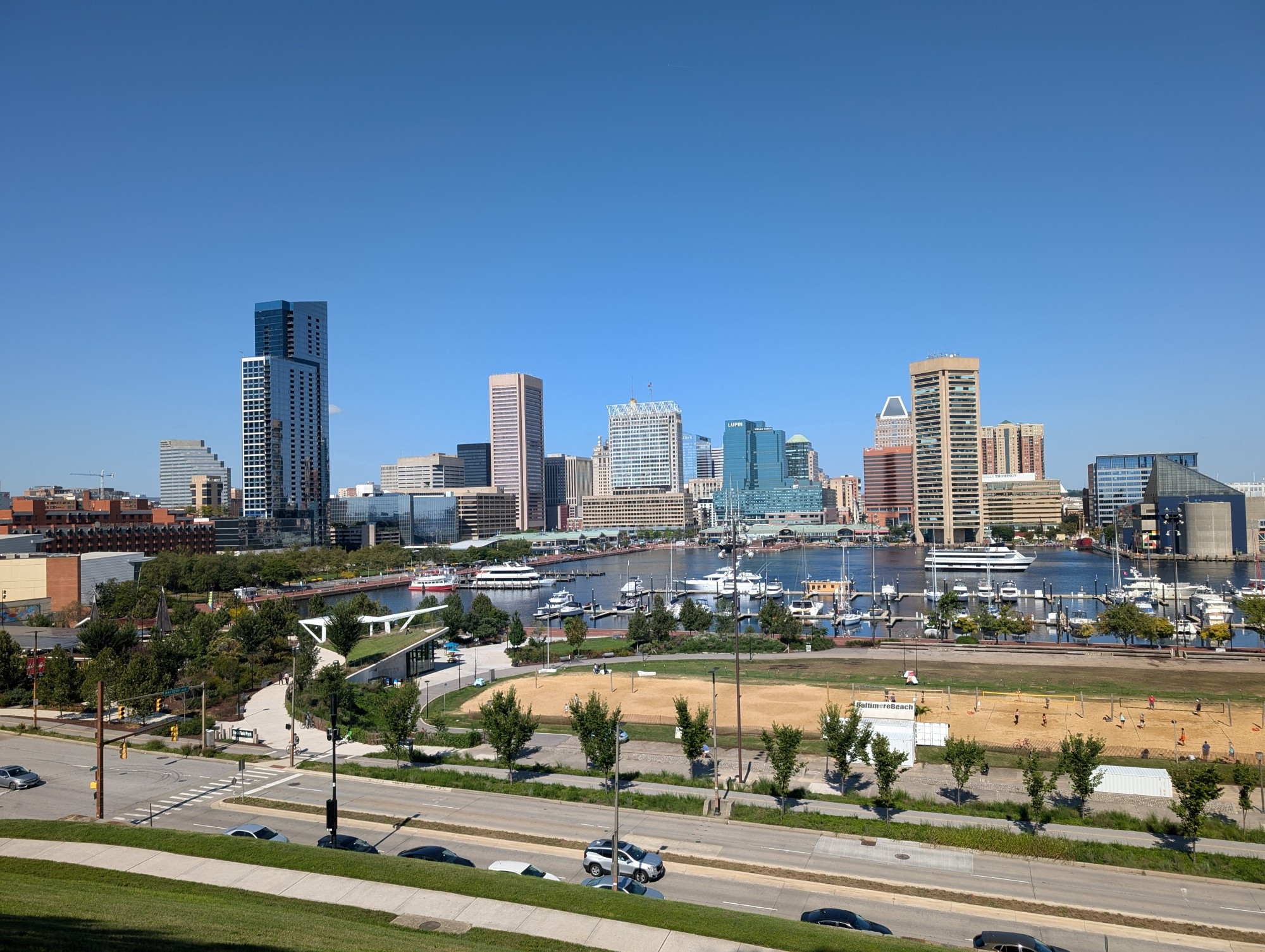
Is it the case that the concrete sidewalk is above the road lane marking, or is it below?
above

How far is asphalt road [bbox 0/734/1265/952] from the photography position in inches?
735

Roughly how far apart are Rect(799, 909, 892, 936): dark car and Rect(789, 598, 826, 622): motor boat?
64637 mm

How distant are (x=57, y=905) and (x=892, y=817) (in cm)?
2124

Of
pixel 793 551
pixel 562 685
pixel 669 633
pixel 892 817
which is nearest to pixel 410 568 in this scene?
pixel 793 551

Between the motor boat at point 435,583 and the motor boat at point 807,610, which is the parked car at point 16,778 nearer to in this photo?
the motor boat at point 807,610

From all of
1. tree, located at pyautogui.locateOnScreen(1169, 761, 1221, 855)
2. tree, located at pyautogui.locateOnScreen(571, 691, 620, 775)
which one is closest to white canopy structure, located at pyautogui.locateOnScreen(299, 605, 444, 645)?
tree, located at pyautogui.locateOnScreen(571, 691, 620, 775)

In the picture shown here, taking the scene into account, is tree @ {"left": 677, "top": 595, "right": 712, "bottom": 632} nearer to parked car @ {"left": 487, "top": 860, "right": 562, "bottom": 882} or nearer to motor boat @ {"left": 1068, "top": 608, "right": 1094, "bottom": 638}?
motor boat @ {"left": 1068, "top": 608, "right": 1094, "bottom": 638}

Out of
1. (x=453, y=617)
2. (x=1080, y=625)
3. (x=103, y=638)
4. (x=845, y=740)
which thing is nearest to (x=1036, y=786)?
(x=845, y=740)

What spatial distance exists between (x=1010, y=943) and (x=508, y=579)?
384 ft

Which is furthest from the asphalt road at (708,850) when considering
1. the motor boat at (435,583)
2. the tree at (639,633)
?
the motor boat at (435,583)

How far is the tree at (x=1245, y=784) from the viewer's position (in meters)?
24.4

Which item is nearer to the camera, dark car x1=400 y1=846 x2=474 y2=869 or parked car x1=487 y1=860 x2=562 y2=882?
parked car x1=487 y1=860 x2=562 y2=882

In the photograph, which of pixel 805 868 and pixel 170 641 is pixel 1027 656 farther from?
pixel 170 641

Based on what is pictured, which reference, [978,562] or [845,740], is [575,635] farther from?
[978,562]
